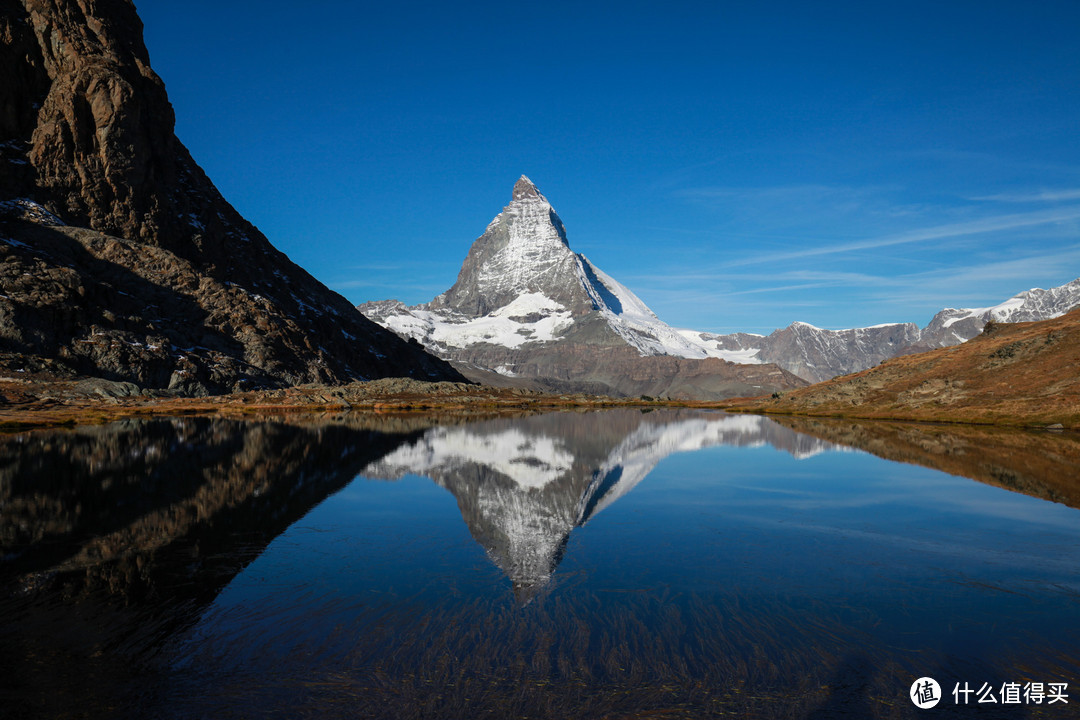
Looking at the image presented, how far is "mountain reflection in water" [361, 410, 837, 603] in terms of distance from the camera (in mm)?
25859

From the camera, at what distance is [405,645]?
584 inches

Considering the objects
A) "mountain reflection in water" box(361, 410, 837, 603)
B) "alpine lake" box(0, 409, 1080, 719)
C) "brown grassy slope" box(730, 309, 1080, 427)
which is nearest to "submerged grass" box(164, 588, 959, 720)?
"alpine lake" box(0, 409, 1080, 719)

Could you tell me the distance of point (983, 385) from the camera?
392ft

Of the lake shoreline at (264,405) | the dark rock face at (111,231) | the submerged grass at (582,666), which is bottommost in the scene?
the submerged grass at (582,666)

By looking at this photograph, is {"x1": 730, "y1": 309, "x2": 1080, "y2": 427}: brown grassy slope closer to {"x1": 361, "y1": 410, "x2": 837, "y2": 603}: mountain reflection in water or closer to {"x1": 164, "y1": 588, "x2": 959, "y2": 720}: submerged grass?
{"x1": 361, "y1": 410, "x2": 837, "y2": 603}: mountain reflection in water

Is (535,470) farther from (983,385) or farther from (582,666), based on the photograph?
(983,385)

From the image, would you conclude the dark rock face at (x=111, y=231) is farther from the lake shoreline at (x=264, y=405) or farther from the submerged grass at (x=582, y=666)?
the submerged grass at (x=582, y=666)

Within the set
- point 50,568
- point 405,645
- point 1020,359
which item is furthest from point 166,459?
point 1020,359

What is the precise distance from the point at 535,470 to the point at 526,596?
29938mm

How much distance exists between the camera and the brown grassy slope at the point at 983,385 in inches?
3917

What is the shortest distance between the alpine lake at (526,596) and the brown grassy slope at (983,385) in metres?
69.6

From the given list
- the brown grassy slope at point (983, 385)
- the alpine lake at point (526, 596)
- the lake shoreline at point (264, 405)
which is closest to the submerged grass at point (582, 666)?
the alpine lake at point (526, 596)

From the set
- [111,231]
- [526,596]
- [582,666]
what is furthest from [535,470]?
[111,231]

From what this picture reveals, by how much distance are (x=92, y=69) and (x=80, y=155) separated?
25639 millimetres
